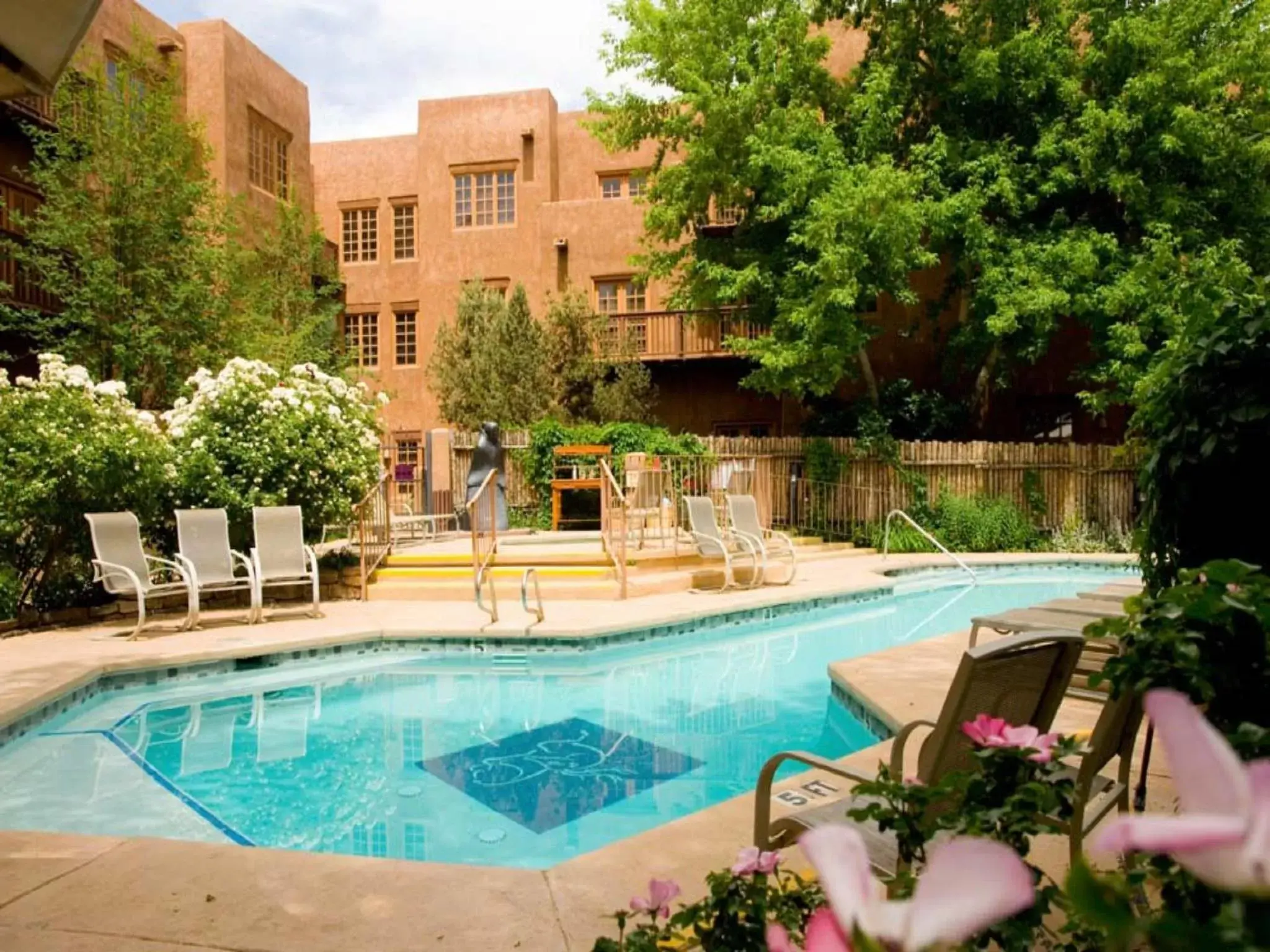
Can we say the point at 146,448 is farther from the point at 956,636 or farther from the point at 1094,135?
the point at 1094,135

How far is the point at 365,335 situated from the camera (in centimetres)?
2356

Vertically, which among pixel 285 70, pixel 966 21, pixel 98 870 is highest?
pixel 285 70

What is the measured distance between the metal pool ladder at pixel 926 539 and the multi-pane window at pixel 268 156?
15.7 metres

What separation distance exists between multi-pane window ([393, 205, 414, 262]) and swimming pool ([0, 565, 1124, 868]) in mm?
17781

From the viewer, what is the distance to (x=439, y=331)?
769 inches

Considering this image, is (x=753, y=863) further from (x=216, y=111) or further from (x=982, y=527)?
(x=216, y=111)

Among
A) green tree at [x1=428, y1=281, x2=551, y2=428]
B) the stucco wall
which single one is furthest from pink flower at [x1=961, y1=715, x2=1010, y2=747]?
the stucco wall

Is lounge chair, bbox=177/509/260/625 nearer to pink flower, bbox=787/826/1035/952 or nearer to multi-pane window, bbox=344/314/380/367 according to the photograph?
pink flower, bbox=787/826/1035/952

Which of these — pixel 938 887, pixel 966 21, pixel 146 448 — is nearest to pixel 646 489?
pixel 146 448

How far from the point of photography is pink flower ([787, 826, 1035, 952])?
1.09 ft

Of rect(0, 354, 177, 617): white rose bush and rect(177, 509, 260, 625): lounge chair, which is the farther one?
rect(177, 509, 260, 625): lounge chair

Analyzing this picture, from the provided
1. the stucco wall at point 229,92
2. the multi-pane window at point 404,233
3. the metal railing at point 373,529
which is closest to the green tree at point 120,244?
the stucco wall at point 229,92

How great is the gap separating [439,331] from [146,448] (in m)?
11.1

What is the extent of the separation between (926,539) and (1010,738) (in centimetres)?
1478
